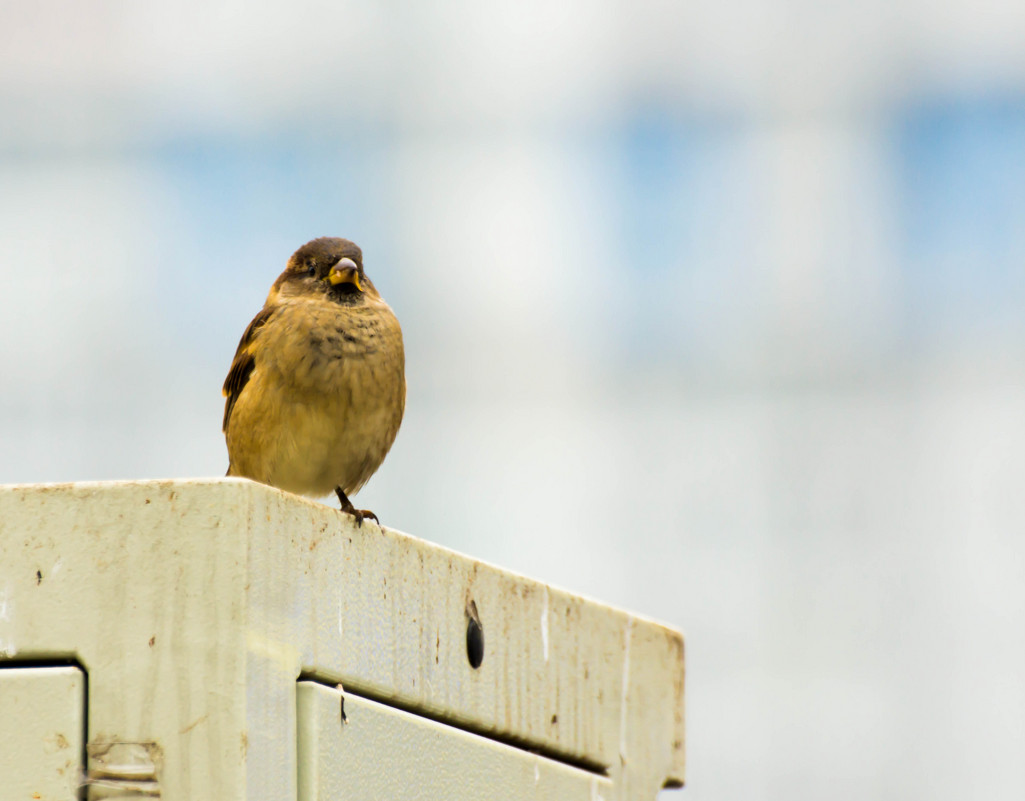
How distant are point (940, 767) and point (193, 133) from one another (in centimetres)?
809

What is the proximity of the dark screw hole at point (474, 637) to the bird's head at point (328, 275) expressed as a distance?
5.07ft

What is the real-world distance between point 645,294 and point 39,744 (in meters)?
13.3

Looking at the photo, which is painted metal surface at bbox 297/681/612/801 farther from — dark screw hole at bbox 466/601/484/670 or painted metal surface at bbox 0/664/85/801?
→ painted metal surface at bbox 0/664/85/801

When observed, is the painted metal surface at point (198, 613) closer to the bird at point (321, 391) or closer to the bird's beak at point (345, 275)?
the bird at point (321, 391)

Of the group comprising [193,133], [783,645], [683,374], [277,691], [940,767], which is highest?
[193,133]

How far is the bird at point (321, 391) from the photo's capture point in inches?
194

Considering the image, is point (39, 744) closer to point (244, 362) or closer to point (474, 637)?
point (474, 637)

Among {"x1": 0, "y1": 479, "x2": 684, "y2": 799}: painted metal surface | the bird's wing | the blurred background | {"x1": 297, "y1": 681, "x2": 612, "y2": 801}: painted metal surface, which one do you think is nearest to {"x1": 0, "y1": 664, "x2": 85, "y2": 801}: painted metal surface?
{"x1": 0, "y1": 479, "x2": 684, "y2": 799}: painted metal surface

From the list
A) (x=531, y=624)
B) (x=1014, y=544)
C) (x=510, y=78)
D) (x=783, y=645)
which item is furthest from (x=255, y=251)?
(x=531, y=624)

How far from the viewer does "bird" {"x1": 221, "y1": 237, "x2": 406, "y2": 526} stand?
4938 millimetres

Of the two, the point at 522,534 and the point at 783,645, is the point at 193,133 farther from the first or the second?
the point at 783,645

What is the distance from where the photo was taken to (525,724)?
3842 millimetres

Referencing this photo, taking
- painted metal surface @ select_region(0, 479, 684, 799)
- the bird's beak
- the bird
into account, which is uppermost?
the bird's beak

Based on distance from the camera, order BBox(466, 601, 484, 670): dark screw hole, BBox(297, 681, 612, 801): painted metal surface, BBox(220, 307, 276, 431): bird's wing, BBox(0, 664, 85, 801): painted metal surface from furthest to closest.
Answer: BBox(220, 307, 276, 431): bird's wing, BBox(466, 601, 484, 670): dark screw hole, BBox(297, 681, 612, 801): painted metal surface, BBox(0, 664, 85, 801): painted metal surface
